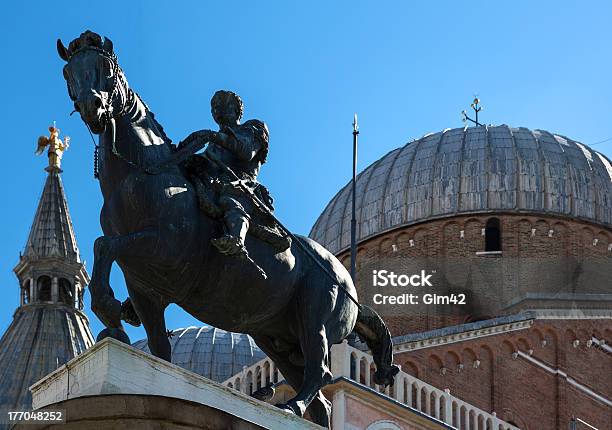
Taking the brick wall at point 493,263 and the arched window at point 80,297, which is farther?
the arched window at point 80,297

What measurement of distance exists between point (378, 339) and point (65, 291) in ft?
135

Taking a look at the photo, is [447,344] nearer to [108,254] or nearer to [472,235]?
[472,235]

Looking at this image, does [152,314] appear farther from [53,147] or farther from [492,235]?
[53,147]

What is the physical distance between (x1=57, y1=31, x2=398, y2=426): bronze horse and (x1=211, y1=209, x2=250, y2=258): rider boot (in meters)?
0.14

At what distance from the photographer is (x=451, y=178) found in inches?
1815

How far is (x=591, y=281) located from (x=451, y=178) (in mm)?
4262

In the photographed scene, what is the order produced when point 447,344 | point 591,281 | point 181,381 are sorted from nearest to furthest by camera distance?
point 181,381, point 447,344, point 591,281

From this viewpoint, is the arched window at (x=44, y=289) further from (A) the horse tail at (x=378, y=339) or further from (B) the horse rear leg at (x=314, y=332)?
(B) the horse rear leg at (x=314, y=332)

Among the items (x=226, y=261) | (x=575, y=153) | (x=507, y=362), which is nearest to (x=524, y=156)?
(x=575, y=153)

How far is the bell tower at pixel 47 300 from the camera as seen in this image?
52.1m

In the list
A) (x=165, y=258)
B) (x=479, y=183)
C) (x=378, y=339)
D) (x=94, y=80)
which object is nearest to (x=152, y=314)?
(x=165, y=258)

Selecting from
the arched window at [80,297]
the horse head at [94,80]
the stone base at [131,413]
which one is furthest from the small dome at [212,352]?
the stone base at [131,413]

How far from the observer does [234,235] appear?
1311cm

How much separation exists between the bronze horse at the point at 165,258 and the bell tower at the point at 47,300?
1488 inches
